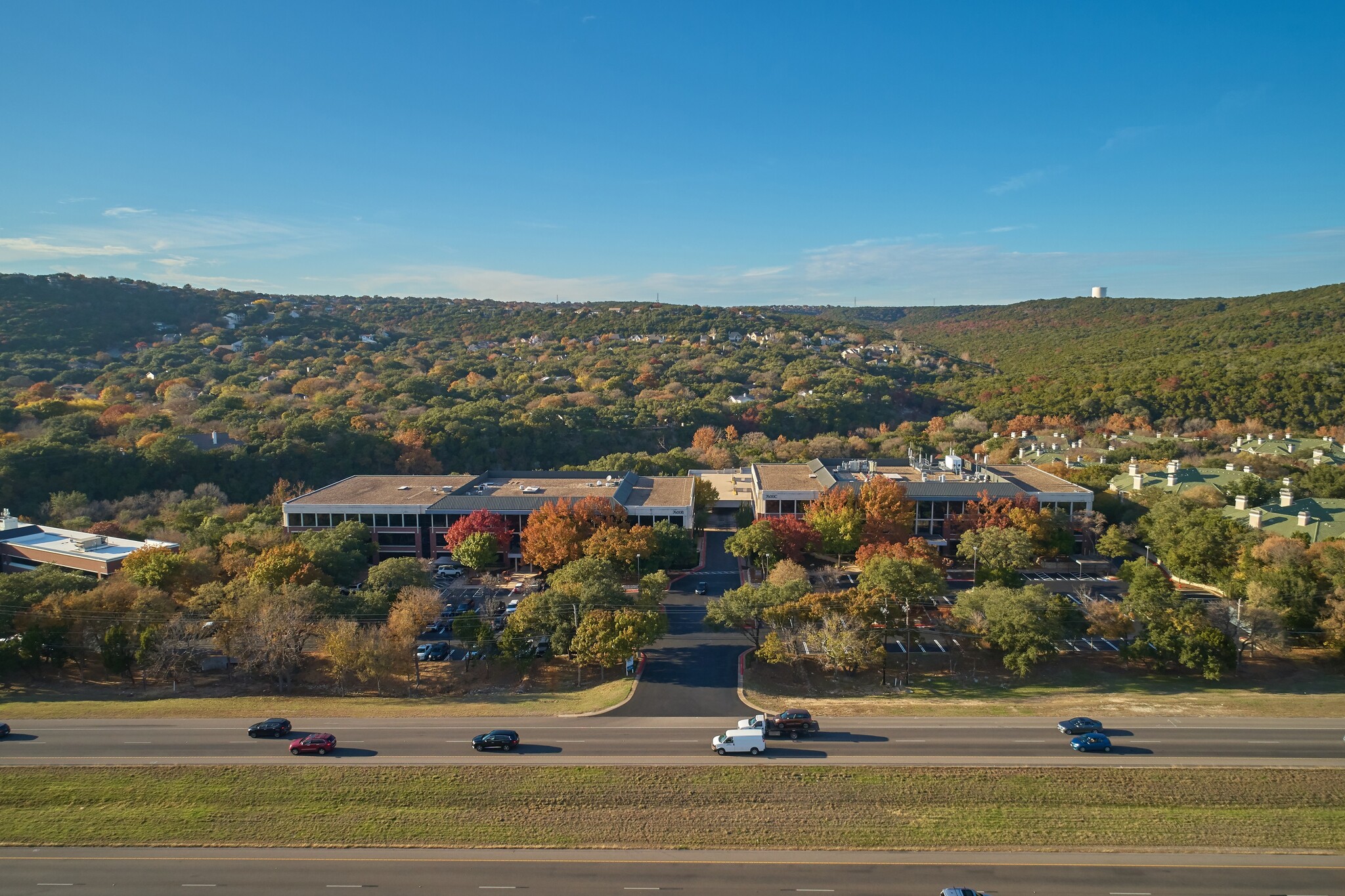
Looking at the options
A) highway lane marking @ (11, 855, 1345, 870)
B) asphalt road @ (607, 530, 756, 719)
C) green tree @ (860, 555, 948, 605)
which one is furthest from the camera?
green tree @ (860, 555, 948, 605)

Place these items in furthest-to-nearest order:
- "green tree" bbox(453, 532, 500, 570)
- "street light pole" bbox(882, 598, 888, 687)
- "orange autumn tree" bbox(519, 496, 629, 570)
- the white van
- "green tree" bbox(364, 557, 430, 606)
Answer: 1. "green tree" bbox(453, 532, 500, 570)
2. "orange autumn tree" bbox(519, 496, 629, 570)
3. "green tree" bbox(364, 557, 430, 606)
4. "street light pole" bbox(882, 598, 888, 687)
5. the white van

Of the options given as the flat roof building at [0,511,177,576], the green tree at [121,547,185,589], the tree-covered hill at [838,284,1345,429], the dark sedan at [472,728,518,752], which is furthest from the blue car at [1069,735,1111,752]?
the tree-covered hill at [838,284,1345,429]

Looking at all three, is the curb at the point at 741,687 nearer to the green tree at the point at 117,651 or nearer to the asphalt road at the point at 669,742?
the asphalt road at the point at 669,742

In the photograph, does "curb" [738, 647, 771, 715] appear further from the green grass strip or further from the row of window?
the row of window

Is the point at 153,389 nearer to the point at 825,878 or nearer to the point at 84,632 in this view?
the point at 84,632

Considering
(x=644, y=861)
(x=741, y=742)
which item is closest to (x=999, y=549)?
(x=741, y=742)

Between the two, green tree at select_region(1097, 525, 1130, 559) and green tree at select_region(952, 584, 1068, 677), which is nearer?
green tree at select_region(952, 584, 1068, 677)

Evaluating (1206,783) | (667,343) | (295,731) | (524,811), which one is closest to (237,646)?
(295,731)
